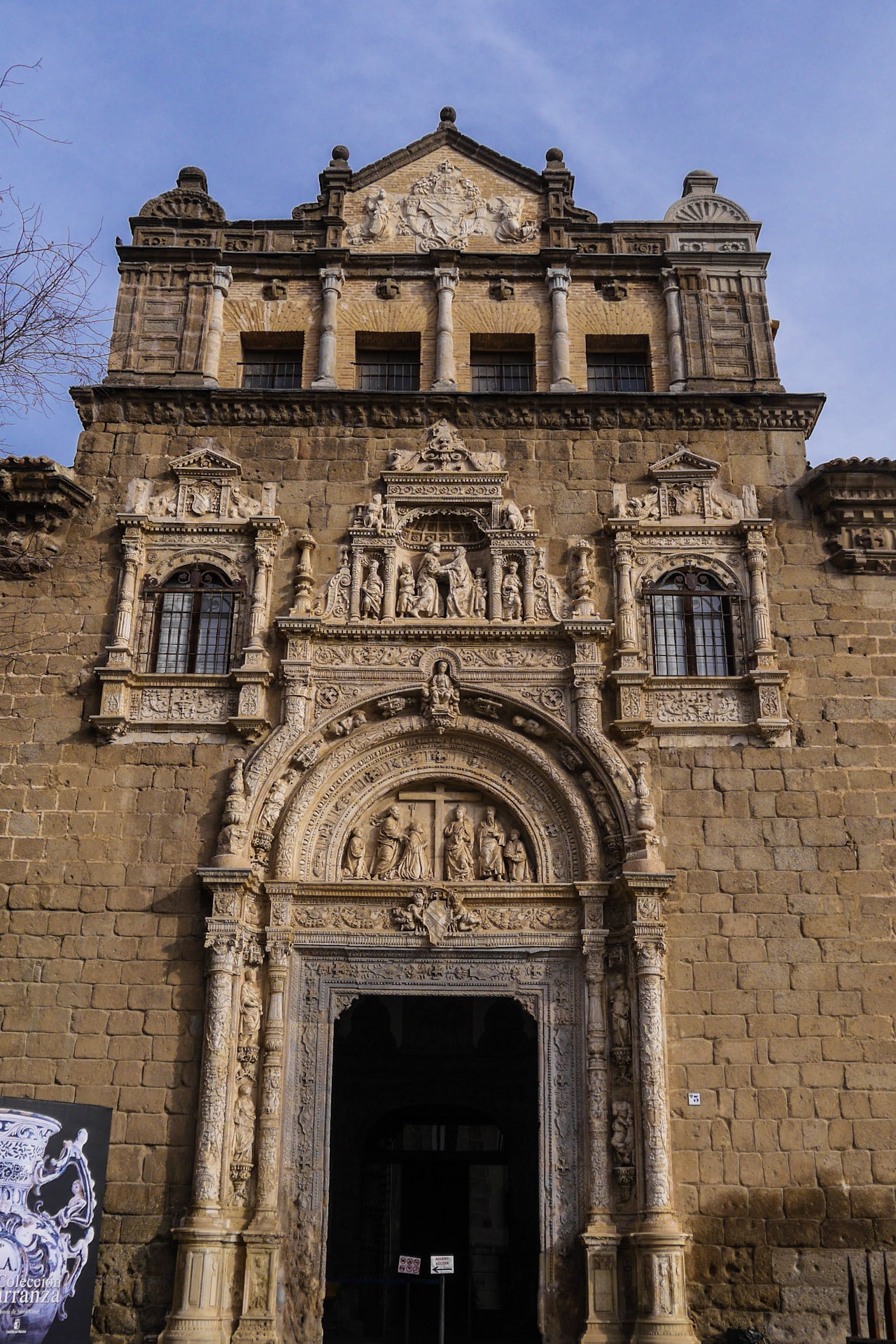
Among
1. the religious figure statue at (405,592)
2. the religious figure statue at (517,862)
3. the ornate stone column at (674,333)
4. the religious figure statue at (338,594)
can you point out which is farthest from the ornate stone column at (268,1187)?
the ornate stone column at (674,333)

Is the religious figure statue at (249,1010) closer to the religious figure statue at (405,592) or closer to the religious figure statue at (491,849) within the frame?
the religious figure statue at (491,849)

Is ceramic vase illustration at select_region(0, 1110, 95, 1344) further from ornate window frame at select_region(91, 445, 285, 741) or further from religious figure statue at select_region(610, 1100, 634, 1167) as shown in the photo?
religious figure statue at select_region(610, 1100, 634, 1167)

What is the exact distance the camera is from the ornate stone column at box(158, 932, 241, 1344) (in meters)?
11.1

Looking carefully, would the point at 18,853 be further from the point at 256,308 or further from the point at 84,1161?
the point at 256,308

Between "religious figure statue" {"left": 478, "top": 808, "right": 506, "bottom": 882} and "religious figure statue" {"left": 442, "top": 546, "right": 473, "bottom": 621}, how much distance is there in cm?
240

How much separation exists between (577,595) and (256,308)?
589 cm

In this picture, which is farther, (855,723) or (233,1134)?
(855,723)

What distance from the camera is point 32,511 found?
569 inches

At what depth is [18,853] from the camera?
13055mm

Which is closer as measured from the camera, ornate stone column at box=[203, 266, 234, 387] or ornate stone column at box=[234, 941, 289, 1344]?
ornate stone column at box=[234, 941, 289, 1344]

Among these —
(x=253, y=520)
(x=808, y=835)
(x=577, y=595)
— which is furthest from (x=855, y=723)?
(x=253, y=520)

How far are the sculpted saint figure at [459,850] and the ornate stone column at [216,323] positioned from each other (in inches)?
250

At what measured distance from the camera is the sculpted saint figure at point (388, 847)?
13.3 meters

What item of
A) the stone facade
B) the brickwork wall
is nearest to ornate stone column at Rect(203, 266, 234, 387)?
the stone facade
